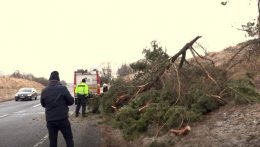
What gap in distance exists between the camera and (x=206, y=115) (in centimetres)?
1323

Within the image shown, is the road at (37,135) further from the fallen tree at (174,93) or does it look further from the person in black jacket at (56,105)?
the person in black jacket at (56,105)

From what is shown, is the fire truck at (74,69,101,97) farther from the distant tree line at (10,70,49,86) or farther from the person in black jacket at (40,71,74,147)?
the distant tree line at (10,70,49,86)

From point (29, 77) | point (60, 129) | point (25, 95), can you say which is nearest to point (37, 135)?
point (60, 129)

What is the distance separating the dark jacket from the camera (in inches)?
388

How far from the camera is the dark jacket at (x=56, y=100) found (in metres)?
9.85

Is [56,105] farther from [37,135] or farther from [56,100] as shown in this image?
[37,135]

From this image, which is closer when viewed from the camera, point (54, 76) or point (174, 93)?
point (54, 76)

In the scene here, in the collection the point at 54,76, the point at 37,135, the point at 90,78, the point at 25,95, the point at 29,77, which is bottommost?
the point at 37,135

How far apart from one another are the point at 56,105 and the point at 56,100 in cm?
11

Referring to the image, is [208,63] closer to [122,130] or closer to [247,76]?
[247,76]

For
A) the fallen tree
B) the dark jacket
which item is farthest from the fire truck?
the dark jacket

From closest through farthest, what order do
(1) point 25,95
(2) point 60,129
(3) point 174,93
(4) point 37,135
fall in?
1. (2) point 60,129
2. (3) point 174,93
3. (4) point 37,135
4. (1) point 25,95

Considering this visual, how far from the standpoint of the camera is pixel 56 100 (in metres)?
9.84

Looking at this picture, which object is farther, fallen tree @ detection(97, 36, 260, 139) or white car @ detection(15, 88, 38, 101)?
white car @ detection(15, 88, 38, 101)
